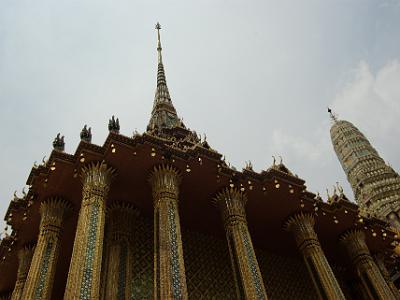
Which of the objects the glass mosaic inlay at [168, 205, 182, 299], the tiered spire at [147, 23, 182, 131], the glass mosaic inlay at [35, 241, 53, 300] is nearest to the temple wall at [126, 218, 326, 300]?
the glass mosaic inlay at [168, 205, 182, 299]

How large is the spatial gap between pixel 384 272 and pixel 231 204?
303 inches

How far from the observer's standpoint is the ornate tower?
2866cm

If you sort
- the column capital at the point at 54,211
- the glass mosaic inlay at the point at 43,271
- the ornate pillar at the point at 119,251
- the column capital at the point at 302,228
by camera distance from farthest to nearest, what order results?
the column capital at the point at 302,228, the column capital at the point at 54,211, the ornate pillar at the point at 119,251, the glass mosaic inlay at the point at 43,271

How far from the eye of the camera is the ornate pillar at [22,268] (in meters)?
13.8

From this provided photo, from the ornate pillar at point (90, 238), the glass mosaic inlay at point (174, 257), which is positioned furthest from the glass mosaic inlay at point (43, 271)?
the glass mosaic inlay at point (174, 257)

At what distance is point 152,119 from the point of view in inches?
896

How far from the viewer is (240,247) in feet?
41.5

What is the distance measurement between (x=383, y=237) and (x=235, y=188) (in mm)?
7140

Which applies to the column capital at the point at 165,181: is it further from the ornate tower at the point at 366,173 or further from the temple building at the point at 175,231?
the ornate tower at the point at 366,173

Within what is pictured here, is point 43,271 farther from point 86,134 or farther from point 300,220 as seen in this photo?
point 300,220

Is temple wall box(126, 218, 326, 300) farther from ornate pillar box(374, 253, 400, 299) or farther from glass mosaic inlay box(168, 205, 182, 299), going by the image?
ornate pillar box(374, 253, 400, 299)

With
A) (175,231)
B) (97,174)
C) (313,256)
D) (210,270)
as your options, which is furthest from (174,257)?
(313,256)

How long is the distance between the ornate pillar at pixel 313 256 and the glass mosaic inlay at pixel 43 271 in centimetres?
803

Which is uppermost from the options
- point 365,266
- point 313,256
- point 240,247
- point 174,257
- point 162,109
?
point 162,109
